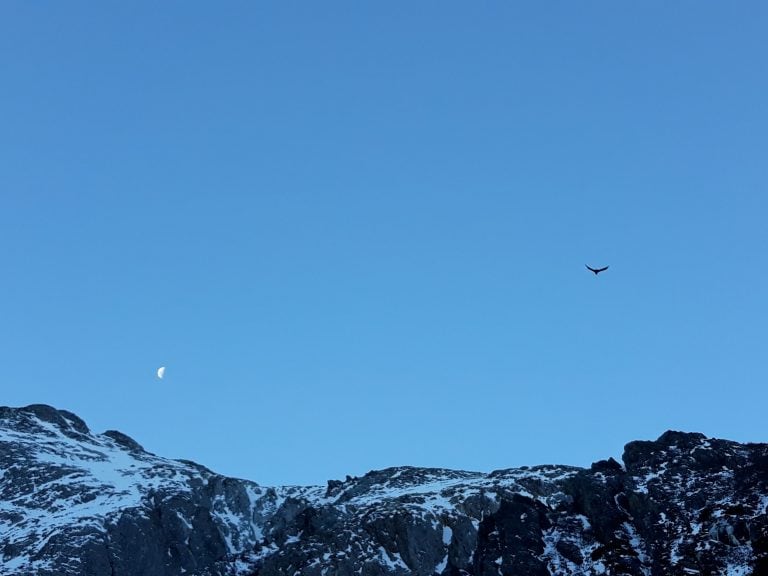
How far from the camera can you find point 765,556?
291ft

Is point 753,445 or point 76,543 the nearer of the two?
point 753,445

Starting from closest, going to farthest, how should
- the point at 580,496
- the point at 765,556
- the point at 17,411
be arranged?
the point at 765,556, the point at 580,496, the point at 17,411

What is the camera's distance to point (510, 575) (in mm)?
102000

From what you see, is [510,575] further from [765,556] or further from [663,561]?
[765,556]

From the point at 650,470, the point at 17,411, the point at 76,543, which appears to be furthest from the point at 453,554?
the point at 17,411

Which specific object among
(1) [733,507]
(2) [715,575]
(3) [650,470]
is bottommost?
(2) [715,575]

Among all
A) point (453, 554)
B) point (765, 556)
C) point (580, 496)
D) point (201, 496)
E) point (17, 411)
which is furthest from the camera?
point (17, 411)

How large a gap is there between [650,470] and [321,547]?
1639 inches

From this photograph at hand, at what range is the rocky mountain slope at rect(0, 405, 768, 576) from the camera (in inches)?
3969

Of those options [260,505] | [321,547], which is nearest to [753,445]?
[321,547]

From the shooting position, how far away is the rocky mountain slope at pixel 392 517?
3969 inches

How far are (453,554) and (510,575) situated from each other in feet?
62.7

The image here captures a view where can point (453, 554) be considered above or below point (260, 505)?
below

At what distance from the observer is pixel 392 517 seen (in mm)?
125250
